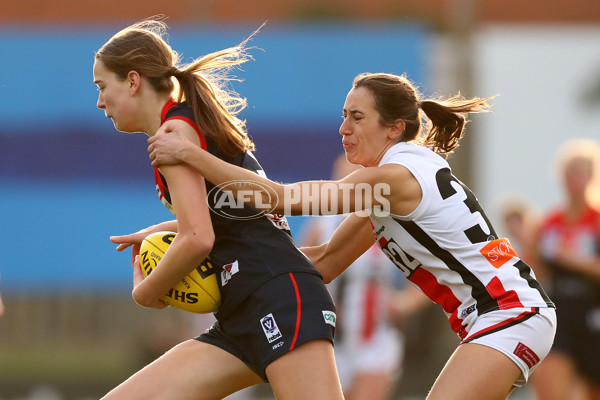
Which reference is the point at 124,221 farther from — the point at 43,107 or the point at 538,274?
the point at 538,274

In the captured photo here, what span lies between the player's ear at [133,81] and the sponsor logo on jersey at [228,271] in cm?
89

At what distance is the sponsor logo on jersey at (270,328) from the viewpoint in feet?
13.0

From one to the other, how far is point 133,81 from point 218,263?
2.97 feet

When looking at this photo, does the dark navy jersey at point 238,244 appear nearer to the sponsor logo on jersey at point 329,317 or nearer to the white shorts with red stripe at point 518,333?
the sponsor logo on jersey at point 329,317

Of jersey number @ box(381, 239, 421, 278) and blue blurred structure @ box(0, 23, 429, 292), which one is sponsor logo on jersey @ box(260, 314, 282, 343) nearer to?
jersey number @ box(381, 239, 421, 278)

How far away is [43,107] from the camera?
→ 1393cm

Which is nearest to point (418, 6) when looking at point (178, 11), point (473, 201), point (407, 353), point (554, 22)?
point (554, 22)

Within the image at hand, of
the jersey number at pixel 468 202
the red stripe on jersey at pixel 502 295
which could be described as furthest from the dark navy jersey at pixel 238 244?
the red stripe on jersey at pixel 502 295

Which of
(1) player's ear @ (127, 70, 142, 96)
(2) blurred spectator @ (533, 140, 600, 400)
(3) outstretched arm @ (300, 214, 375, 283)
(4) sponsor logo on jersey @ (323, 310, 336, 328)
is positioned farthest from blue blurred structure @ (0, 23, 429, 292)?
(4) sponsor logo on jersey @ (323, 310, 336, 328)

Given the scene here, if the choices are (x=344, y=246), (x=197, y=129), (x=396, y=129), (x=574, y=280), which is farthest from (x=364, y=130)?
(x=574, y=280)

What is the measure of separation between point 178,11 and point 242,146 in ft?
74.5

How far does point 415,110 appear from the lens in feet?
14.5

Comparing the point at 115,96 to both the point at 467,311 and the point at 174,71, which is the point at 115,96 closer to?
the point at 174,71

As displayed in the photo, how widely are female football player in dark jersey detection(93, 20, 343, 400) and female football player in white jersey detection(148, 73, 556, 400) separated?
16 cm
